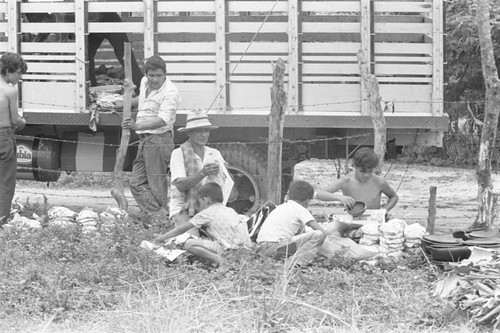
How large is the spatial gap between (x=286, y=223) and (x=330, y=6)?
11.2ft

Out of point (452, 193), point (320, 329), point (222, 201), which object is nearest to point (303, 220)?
point (222, 201)

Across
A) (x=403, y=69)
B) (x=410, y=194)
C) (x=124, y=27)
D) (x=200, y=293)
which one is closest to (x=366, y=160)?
(x=403, y=69)

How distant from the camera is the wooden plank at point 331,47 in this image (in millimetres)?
11359

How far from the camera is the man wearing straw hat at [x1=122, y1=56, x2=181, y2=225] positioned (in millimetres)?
10531

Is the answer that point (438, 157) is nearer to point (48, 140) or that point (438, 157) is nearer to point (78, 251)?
point (48, 140)

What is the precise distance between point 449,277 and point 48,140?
20.3 feet

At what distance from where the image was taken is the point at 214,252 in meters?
8.52

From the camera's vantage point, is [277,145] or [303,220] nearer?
[303,220]

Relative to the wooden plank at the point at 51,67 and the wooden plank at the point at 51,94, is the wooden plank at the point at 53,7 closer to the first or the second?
the wooden plank at the point at 51,67

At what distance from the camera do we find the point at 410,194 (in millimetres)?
16234

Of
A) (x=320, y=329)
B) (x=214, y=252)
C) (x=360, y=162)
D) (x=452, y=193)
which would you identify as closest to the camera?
(x=320, y=329)

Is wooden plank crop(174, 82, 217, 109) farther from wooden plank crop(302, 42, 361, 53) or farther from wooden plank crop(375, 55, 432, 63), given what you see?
wooden plank crop(375, 55, 432, 63)

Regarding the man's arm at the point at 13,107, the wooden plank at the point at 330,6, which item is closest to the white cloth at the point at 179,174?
the man's arm at the point at 13,107

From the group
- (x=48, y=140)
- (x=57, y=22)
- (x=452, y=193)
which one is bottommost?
(x=452, y=193)
